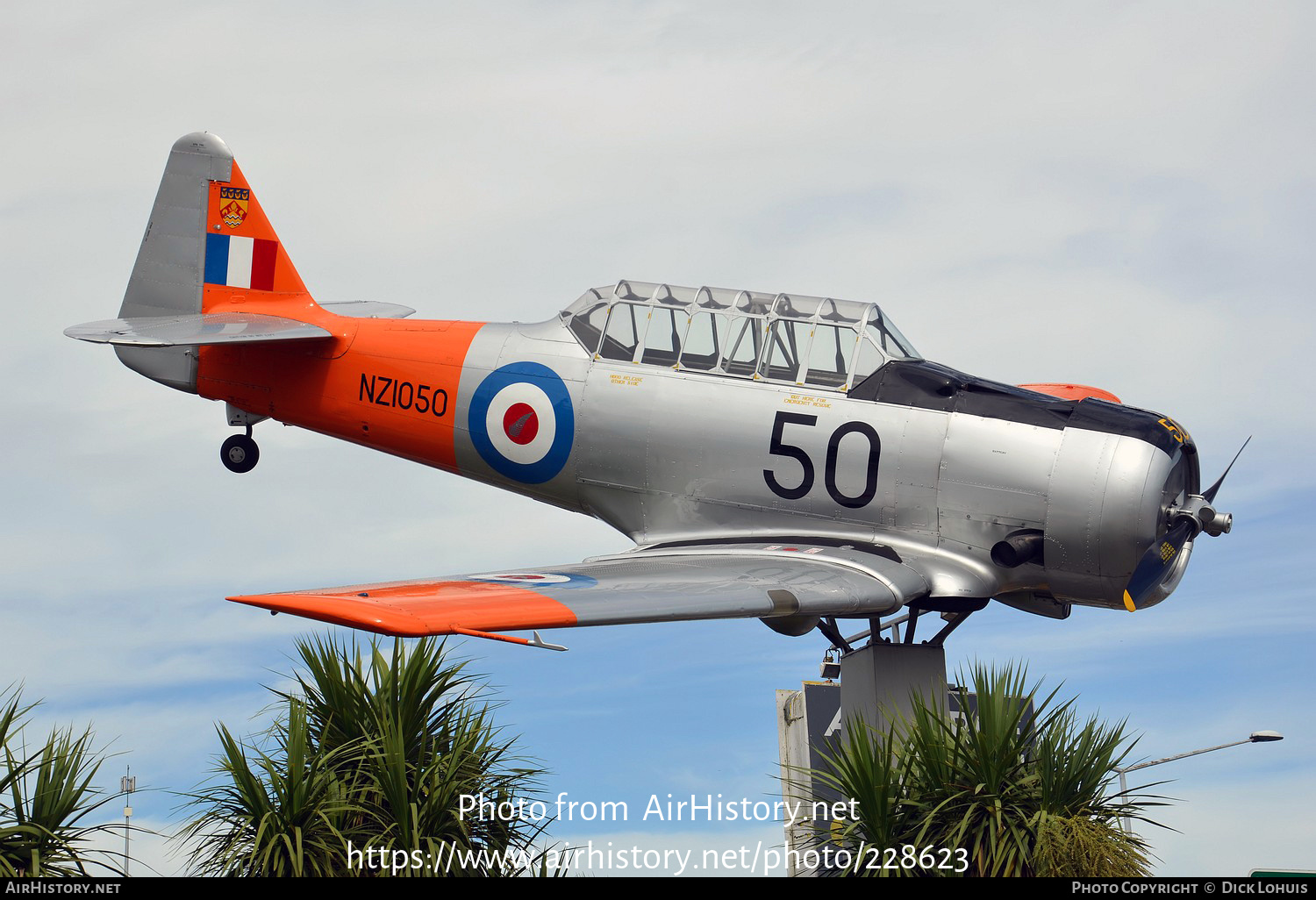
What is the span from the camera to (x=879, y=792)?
11.8 meters

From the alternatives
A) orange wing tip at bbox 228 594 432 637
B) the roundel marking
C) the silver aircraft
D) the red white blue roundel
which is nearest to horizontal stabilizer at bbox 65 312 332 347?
the silver aircraft

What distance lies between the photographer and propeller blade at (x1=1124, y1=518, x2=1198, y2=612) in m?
12.5

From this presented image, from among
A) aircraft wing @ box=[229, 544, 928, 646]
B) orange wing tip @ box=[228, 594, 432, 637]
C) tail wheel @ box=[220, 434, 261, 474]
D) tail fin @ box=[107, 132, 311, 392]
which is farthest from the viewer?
tail fin @ box=[107, 132, 311, 392]

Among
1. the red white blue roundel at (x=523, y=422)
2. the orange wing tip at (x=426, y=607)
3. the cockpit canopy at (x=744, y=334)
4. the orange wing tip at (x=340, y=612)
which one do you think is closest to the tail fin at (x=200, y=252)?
the red white blue roundel at (x=523, y=422)

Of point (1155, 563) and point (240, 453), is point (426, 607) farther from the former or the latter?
point (240, 453)

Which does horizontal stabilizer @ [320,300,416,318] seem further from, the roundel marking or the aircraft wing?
the roundel marking

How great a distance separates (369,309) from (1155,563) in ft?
34.4

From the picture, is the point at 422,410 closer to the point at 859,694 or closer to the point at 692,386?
the point at 692,386

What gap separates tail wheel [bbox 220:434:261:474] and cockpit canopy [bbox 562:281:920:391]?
4.45 metres

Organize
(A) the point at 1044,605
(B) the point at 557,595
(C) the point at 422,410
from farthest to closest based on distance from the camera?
1. (C) the point at 422,410
2. (A) the point at 1044,605
3. (B) the point at 557,595

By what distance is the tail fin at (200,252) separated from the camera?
16266mm

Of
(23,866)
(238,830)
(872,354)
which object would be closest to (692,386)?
(872,354)

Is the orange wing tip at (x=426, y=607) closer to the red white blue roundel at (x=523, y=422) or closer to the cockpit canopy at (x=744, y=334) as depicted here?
the red white blue roundel at (x=523, y=422)

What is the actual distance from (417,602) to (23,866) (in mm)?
4955
